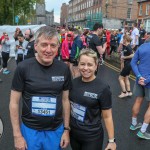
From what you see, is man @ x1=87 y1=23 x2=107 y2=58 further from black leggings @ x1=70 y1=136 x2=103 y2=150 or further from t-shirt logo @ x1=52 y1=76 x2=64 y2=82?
t-shirt logo @ x1=52 y1=76 x2=64 y2=82

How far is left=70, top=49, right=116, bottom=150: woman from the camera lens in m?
2.75

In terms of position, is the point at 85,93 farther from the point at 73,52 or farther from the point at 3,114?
the point at 73,52

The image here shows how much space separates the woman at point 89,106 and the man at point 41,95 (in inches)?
7.6

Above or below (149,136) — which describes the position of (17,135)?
above

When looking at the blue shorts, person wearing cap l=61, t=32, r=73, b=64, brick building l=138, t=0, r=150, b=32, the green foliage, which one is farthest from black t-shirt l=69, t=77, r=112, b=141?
brick building l=138, t=0, r=150, b=32

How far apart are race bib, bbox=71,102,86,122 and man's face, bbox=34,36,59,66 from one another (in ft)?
1.91

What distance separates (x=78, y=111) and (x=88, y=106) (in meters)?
0.13

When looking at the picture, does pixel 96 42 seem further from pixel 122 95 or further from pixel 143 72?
pixel 143 72

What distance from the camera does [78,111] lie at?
281 centimetres

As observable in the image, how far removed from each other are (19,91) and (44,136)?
0.50 m

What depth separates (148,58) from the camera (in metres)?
4.77

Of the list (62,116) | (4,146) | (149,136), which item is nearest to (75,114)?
(62,116)

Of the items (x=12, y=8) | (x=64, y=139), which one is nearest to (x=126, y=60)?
(x=64, y=139)

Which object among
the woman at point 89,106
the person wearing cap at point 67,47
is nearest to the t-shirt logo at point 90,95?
the woman at point 89,106
